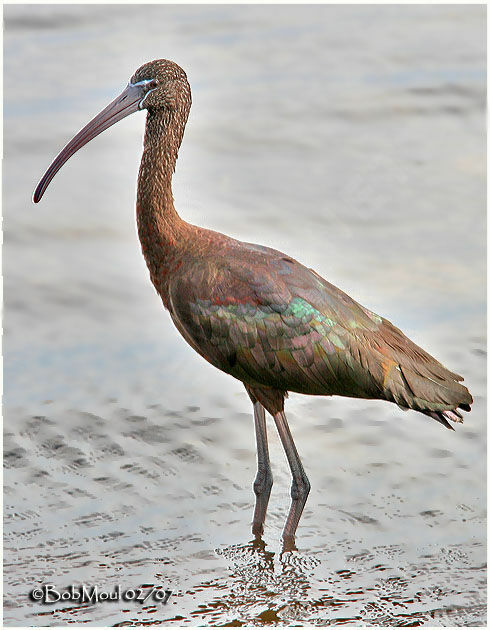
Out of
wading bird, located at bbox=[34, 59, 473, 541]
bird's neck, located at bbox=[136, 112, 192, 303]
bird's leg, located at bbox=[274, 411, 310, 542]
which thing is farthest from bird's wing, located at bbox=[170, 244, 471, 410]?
bird's leg, located at bbox=[274, 411, 310, 542]

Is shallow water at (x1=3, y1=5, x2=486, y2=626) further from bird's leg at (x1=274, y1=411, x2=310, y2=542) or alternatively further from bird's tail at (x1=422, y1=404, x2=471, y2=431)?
bird's tail at (x1=422, y1=404, x2=471, y2=431)

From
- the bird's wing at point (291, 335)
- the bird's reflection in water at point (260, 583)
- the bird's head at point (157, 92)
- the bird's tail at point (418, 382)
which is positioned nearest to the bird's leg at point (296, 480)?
the bird's reflection in water at point (260, 583)

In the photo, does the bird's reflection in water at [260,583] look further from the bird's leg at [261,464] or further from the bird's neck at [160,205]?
the bird's neck at [160,205]

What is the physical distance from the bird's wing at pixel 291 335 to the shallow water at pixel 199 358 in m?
0.84

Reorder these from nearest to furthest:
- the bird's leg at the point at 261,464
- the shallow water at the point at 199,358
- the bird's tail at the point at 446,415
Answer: the shallow water at the point at 199,358 < the bird's tail at the point at 446,415 < the bird's leg at the point at 261,464

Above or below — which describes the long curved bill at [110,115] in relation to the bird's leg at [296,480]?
above

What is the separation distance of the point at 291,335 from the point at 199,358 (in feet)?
8.08

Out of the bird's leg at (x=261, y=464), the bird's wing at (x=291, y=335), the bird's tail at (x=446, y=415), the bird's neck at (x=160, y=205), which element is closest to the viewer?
the bird's wing at (x=291, y=335)

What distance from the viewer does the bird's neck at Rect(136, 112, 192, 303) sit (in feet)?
23.1

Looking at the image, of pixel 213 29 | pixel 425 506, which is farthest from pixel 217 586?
pixel 213 29

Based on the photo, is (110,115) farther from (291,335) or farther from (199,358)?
(199,358)

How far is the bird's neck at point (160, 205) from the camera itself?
7.03 m

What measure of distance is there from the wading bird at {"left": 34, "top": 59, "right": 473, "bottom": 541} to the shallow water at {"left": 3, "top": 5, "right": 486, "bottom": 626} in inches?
24.1

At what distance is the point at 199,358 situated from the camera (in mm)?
9109
